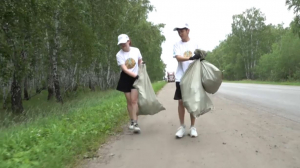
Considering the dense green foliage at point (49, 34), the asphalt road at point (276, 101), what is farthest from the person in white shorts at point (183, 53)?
the dense green foliage at point (49, 34)

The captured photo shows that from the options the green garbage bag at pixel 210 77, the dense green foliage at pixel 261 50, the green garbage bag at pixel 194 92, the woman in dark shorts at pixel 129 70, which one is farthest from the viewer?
the dense green foliage at pixel 261 50

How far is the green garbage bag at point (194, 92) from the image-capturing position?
4539mm

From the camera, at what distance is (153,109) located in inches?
216

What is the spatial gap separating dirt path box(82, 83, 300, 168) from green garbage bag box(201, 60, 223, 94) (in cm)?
83

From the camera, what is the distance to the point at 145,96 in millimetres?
5367

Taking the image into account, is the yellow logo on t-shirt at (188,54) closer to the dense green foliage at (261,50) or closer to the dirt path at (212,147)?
the dirt path at (212,147)

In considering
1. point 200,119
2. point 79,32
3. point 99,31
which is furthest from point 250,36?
point 200,119

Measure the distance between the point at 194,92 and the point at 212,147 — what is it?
0.94 metres

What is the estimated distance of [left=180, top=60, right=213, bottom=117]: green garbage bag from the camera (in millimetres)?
4539

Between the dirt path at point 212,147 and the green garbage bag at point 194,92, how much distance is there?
0.49 metres

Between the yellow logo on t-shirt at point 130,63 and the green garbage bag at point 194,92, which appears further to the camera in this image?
the yellow logo on t-shirt at point 130,63

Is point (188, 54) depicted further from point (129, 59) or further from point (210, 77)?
point (129, 59)

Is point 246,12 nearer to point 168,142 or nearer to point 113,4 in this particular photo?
point 113,4

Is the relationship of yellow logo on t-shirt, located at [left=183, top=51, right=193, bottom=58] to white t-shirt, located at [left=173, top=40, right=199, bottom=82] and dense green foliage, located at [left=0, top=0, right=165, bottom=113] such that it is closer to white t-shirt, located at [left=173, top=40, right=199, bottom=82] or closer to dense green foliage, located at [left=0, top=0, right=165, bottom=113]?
white t-shirt, located at [left=173, top=40, right=199, bottom=82]
